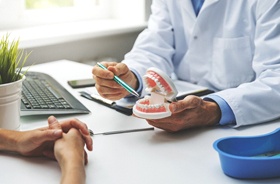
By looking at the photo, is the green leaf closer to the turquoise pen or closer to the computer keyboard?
the computer keyboard

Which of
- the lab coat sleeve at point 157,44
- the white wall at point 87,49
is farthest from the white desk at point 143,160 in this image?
the white wall at point 87,49

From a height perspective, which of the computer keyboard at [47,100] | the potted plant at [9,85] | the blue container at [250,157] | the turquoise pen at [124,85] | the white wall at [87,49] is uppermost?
the potted plant at [9,85]

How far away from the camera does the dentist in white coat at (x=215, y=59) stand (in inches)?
42.4

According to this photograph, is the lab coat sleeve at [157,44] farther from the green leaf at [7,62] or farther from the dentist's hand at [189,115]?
the green leaf at [7,62]

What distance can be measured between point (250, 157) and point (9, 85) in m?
0.50

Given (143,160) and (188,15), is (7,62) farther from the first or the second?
(188,15)

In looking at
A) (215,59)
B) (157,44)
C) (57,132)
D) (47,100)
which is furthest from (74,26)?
(57,132)

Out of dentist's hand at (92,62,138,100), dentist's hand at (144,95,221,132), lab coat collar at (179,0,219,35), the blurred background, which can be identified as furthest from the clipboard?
the blurred background

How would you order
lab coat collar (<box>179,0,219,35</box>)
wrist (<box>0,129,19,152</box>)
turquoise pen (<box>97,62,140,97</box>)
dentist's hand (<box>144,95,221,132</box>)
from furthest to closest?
1. lab coat collar (<box>179,0,219,35</box>)
2. turquoise pen (<box>97,62,140,97</box>)
3. dentist's hand (<box>144,95,221,132</box>)
4. wrist (<box>0,129,19,152</box>)

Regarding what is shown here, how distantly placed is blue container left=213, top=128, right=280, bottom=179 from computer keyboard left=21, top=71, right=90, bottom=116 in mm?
433

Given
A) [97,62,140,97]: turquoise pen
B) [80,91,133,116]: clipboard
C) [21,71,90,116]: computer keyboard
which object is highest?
[97,62,140,97]: turquoise pen

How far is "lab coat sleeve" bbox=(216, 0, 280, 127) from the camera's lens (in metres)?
1.10

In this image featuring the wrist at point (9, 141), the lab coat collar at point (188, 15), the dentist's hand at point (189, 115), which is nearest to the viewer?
the wrist at point (9, 141)

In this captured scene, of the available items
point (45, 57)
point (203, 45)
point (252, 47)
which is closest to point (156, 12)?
point (203, 45)
